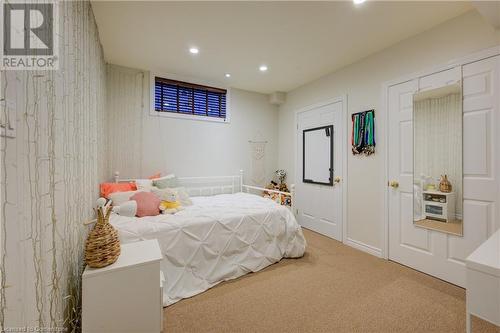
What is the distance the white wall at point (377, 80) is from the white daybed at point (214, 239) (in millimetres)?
989

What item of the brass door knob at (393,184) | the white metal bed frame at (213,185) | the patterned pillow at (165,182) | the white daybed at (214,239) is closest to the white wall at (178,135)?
the white metal bed frame at (213,185)

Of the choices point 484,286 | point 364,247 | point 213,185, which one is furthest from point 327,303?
point 213,185

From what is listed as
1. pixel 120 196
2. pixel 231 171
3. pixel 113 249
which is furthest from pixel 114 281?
pixel 231 171

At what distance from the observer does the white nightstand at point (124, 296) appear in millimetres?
1219

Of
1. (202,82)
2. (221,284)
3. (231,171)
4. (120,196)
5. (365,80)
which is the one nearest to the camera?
(221,284)

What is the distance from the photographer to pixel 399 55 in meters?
2.60

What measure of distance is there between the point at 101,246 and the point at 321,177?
10.4 feet

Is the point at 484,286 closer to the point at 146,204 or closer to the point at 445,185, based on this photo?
the point at 445,185

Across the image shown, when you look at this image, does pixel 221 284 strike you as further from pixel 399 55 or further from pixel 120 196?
pixel 399 55

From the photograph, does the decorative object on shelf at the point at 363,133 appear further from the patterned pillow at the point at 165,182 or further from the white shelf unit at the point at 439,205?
the patterned pillow at the point at 165,182

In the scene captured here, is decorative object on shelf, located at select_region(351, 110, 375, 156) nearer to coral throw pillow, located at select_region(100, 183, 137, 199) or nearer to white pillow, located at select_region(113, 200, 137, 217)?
white pillow, located at select_region(113, 200, 137, 217)

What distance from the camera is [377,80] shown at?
9.25 ft

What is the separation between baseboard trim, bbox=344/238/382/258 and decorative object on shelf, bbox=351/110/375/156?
1231mm

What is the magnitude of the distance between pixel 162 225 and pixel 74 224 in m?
0.68
